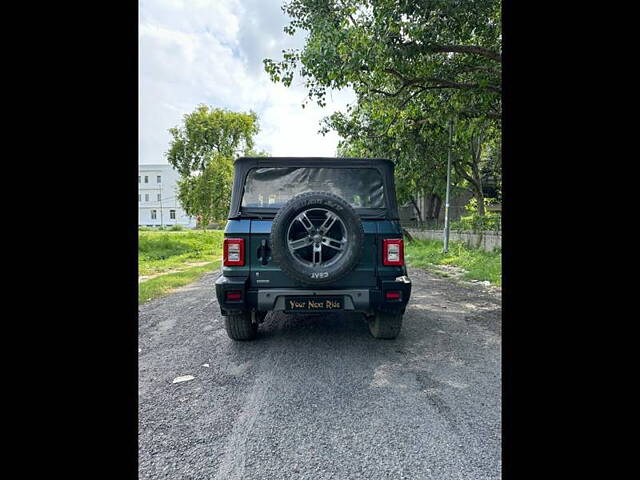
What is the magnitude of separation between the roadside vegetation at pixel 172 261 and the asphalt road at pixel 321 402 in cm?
349

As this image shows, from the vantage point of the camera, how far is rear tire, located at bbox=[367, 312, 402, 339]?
4.01 meters

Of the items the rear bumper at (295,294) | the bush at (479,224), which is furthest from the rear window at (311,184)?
the bush at (479,224)

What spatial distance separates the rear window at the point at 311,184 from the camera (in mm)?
3991

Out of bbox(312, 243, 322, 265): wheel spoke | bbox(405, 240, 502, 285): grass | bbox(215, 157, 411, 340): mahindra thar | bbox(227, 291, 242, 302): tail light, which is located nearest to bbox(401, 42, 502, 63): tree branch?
bbox(215, 157, 411, 340): mahindra thar

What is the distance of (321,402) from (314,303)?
108cm

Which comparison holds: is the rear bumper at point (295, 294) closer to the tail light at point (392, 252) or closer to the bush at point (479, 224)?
the tail light at point (392, 252)

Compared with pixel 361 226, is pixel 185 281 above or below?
below

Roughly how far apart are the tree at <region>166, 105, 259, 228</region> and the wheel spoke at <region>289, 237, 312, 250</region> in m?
22.8

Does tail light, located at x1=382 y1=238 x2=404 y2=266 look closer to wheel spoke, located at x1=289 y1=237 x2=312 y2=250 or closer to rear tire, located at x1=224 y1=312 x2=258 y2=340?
wheel spoke, located at x1=289 y1=237 x2=312 y2=250

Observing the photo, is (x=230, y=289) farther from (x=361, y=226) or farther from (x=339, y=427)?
(x=339, y=427)
